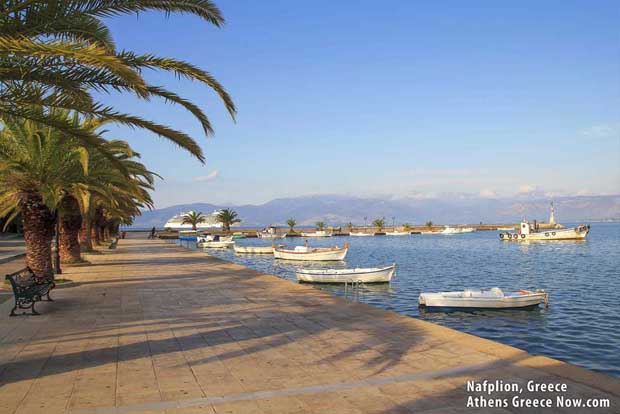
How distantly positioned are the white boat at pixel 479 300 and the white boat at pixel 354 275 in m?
8.93

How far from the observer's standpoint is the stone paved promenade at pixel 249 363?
238 inches

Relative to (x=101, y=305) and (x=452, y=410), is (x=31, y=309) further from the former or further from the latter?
(x=452, y=410)

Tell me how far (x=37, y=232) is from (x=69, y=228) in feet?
27.5

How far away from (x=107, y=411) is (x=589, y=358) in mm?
13563

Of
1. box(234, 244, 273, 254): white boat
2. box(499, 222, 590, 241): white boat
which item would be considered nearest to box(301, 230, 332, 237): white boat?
box(499, 222, 590, 241): white boat

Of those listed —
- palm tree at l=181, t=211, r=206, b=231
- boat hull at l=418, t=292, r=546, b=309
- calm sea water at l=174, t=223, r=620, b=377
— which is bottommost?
calm sea water at l=174, t=223, r=620, b=377

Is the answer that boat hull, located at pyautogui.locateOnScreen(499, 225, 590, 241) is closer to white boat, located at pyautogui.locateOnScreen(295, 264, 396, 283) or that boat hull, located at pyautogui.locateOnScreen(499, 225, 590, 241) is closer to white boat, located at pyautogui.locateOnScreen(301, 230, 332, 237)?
white boat, located at pyautogui.locateOnScreen(301, 230, 332, 237)

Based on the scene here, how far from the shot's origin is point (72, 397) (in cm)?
623

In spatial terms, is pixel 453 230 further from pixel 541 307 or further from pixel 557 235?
pixel 541 307

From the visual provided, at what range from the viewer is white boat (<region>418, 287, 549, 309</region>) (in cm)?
2020

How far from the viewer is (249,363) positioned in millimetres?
7762

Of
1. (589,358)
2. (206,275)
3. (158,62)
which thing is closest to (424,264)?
(206,275)

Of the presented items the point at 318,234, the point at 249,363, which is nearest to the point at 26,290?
the point at 249,363

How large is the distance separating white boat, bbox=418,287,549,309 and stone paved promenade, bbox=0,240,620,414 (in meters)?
8.37
